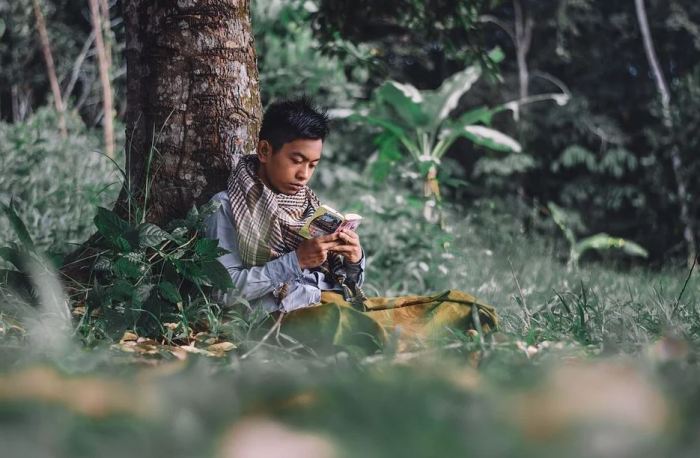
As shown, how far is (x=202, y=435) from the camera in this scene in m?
1.00

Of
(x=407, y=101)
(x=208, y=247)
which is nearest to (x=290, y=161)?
(x=208, y=247)

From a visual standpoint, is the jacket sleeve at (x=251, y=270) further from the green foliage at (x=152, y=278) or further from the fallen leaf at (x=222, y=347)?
the fallen leaf at (x=222, y=347)

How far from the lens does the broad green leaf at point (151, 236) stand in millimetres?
2600

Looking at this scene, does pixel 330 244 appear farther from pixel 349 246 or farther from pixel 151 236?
pixel 151 236

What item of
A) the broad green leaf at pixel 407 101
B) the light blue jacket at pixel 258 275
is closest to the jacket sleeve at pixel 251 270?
the light blue jacket at pixel 258 275

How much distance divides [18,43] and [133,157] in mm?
8987

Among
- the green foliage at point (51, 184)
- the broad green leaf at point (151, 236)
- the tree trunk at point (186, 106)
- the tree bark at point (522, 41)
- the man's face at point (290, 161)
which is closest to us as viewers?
the broad green leaf at point (151, 236)

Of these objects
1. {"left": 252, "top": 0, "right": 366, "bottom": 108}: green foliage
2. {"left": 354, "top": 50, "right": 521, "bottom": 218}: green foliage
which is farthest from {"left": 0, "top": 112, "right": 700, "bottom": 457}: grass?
{"left": 252, "top": 0, "right": 366, "bottom": 108}: green foliage

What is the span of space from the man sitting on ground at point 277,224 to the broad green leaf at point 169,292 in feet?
0.68

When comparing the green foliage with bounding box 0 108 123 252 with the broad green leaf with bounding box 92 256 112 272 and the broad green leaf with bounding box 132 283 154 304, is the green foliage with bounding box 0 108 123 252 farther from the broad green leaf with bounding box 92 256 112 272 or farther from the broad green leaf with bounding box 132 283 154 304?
the broad green leaf with bounding box 132 283 154 304

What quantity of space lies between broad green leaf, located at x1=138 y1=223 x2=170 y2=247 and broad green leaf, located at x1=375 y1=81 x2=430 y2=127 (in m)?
4.43

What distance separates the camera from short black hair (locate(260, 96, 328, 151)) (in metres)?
2.72

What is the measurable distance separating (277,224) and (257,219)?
0.08 metres

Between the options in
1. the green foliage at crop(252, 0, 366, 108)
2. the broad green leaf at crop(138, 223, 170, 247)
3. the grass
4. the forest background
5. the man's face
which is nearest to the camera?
the grass
